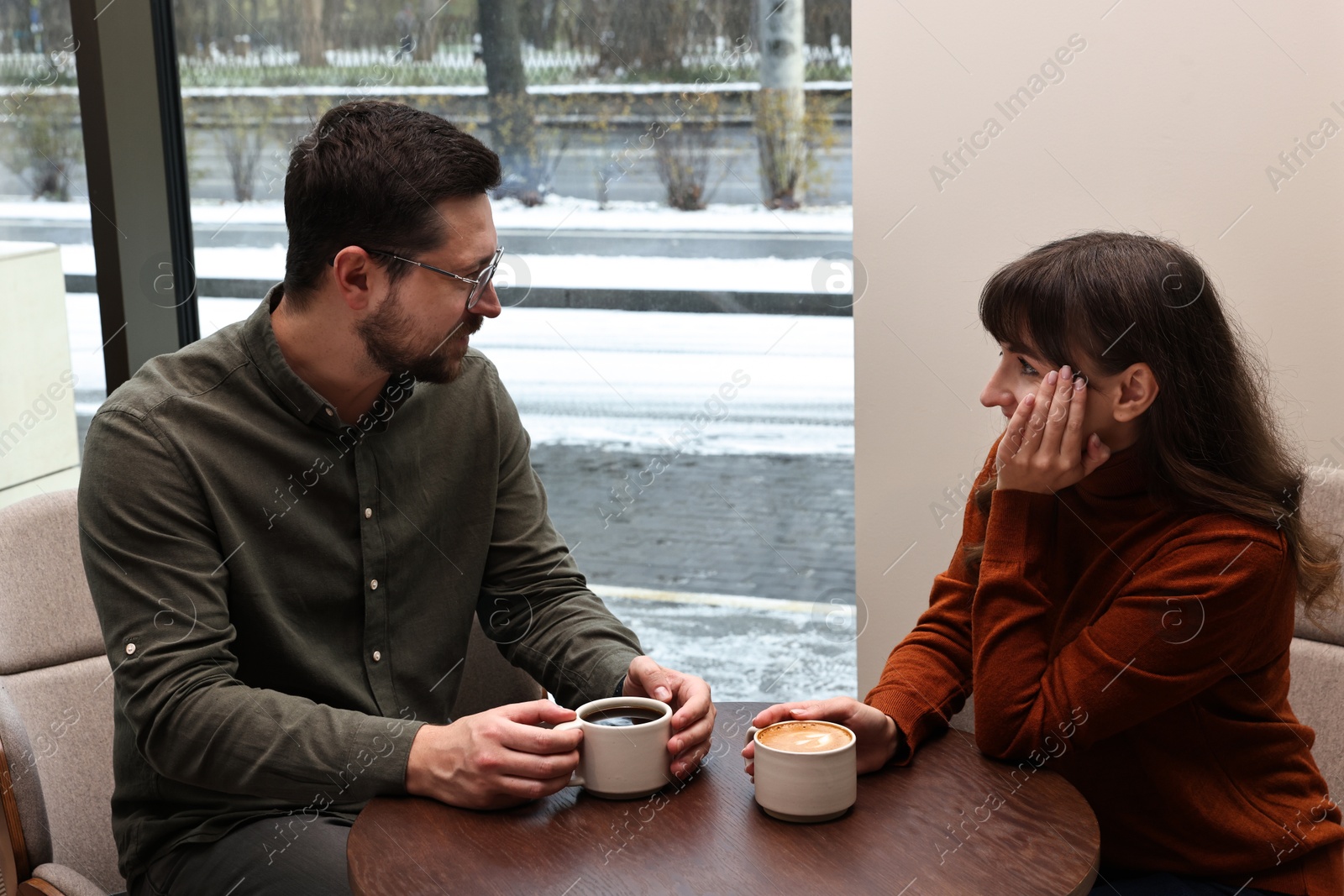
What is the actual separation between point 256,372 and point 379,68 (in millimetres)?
1506

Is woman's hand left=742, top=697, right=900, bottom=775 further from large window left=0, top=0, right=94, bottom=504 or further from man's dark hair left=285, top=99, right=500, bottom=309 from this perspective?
large window left=0, top=0, right=94, bottom=504

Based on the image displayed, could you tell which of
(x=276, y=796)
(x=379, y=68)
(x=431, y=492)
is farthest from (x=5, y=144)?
(x=276, y=796)

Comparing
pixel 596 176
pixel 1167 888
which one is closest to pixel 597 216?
pixel 596 176

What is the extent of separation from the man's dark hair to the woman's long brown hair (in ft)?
2.36

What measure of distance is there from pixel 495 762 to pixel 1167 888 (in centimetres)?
→ 76

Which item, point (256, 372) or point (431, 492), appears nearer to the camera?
point (256, 372)

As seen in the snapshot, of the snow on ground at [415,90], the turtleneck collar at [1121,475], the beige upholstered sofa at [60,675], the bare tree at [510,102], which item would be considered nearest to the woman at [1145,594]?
the turtleneck collar at [1121,475]

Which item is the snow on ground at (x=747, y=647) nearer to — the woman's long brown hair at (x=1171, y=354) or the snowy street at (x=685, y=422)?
the snowy street at (x=685, y=422)

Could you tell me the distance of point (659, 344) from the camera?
290cm

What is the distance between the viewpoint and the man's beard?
5.12 ft

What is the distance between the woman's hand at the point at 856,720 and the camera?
4.22 ft

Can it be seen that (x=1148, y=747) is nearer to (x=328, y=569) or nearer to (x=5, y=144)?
(x=328, y=569)

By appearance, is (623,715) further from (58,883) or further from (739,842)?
(58,883)

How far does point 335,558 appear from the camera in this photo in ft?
5.12
